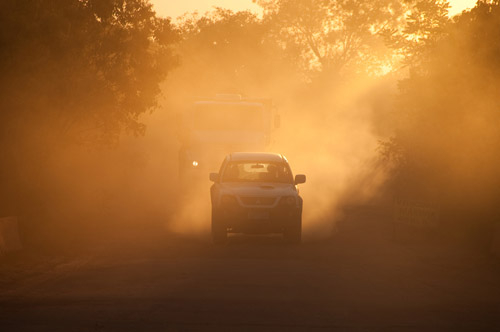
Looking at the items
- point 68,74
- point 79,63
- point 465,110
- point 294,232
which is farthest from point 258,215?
point 79,63

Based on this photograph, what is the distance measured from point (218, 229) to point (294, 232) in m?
1.51

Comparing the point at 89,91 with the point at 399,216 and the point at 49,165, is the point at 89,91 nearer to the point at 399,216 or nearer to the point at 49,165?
the point at 49,165

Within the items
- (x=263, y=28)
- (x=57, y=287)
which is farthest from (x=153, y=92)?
(x=263, y=28)

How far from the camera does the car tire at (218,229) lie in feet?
63.6

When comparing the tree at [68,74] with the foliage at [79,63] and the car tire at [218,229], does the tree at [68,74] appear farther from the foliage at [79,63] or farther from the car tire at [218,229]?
the car tire at [218,229]

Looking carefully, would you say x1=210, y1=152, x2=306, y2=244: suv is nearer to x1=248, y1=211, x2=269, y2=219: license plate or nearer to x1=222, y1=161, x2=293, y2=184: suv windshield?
x1=248, y1=211, x2=269, y2=219: license plate

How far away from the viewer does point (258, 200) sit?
773 inches

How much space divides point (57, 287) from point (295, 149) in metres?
41.1

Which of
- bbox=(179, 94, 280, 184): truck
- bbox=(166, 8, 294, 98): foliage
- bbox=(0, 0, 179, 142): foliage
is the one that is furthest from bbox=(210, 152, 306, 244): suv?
bbox=(166, 8, 294, 98): foliage

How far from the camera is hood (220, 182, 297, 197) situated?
A: 19.7m

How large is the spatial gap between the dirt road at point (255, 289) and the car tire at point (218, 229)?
0.22 metres

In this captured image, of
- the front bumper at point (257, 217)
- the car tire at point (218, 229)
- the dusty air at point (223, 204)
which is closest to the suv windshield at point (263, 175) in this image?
the dusty air at point (223, 204)

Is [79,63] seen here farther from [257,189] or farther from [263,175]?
[257,189]

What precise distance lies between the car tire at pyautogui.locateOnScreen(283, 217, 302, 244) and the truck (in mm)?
11933
